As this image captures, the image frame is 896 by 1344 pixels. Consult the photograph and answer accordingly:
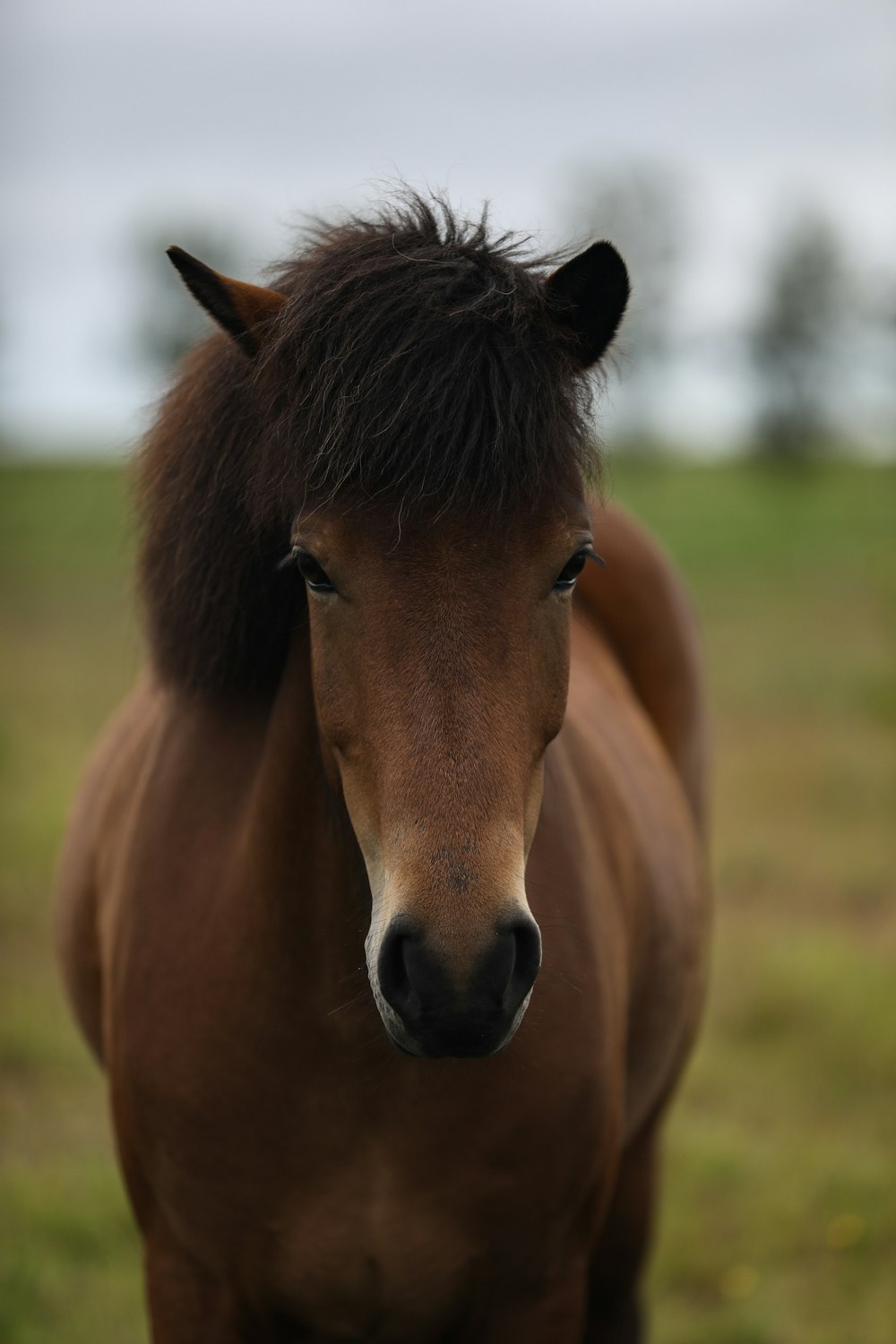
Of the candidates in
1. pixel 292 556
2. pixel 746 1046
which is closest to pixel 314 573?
pixel 292 556

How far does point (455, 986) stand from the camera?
1703mm

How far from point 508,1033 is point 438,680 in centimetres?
52

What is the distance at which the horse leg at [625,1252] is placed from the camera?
11.4 feet

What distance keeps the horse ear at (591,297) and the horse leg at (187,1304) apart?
186cm

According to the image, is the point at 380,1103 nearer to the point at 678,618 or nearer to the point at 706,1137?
the point at 678,618

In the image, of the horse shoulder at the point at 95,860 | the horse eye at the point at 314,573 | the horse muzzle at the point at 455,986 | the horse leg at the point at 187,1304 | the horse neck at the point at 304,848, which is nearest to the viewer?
the horse muzzle at the point at 455,986

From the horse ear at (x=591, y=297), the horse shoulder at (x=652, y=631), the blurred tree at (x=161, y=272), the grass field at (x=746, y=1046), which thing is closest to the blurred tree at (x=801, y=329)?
the blurred tree at (x=161, y=272)

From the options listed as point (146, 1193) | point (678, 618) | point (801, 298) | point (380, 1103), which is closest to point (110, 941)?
point (146, 1193)

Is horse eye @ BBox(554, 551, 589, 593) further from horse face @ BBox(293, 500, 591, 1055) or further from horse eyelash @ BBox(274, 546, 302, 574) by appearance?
horse eyelash @ BBox(274, 546, 302, 574)

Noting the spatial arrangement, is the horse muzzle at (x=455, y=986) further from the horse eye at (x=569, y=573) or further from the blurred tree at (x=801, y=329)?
the blurred tree at (x=801, y=329)

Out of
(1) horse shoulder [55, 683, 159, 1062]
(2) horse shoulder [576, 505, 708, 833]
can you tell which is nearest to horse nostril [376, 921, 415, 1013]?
(1) horse shoulder [55, 683, 159, 1062]

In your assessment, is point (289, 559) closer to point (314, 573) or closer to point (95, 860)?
point (314, 573)

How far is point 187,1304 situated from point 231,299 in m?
1.88

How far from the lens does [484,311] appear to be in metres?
1.98
